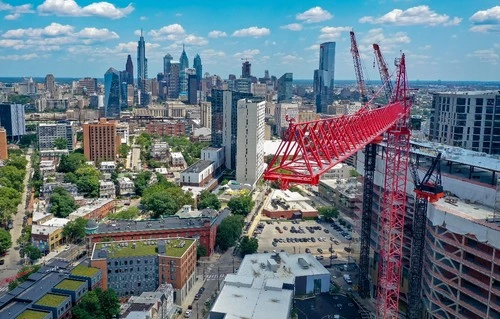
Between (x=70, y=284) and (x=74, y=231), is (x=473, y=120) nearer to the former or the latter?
(x=74, y=231)

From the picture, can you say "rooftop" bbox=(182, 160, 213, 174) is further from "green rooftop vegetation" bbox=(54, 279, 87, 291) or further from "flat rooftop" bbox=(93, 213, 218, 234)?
"green rooftop vegetation" bbox=(54, 279, 87, 291)

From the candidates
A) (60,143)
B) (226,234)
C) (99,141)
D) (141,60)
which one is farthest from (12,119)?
(141,60)

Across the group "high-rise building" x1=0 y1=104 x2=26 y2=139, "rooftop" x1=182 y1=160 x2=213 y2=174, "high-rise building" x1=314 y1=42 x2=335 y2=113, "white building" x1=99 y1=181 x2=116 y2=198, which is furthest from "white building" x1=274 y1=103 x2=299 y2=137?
"white building" x1=99 y1=181 x2=116 y2=198

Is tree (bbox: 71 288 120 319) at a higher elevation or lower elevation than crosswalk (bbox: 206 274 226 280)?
higher

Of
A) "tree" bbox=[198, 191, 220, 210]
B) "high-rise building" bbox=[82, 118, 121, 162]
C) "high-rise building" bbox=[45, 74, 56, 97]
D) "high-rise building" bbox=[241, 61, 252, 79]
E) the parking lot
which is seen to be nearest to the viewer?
the parking lot

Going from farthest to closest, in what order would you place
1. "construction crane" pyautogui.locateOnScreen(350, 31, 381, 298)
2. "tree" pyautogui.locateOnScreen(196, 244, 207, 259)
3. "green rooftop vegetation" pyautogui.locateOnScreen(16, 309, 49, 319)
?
"tree" pyautogui.locateOnScreen(196, 244, 207, 259)
"construction crane" pyautogui.locateOnScreen(350, 31, 381, 298)
"green rooftop vegetation" pyautogui.locateOnScreen(16, 309, 49, 319)

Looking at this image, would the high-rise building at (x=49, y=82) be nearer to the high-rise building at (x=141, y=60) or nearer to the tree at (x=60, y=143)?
the high-rise building at (x=141, y=60)

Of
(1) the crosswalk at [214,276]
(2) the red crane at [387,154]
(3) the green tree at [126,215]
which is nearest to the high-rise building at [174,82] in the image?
(3) the green tree at [126,215]
